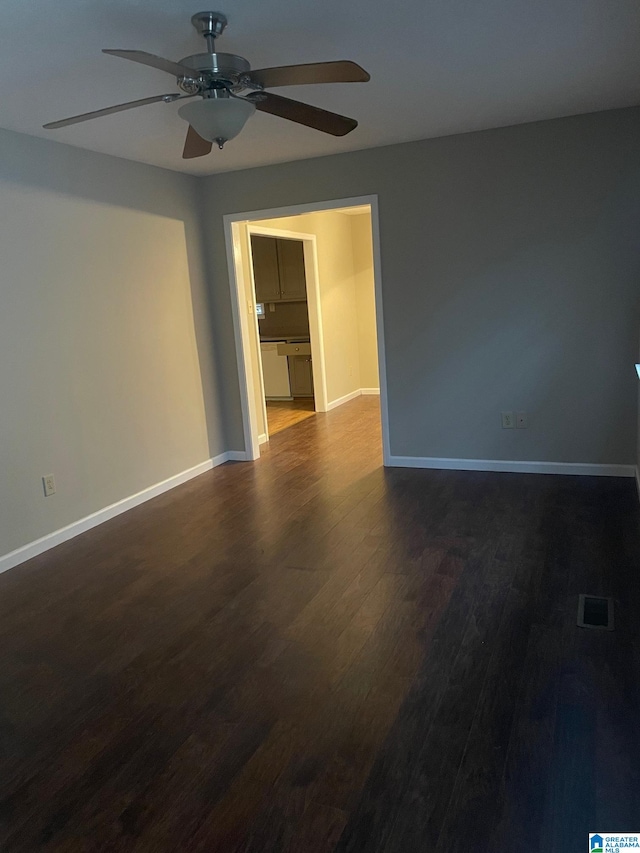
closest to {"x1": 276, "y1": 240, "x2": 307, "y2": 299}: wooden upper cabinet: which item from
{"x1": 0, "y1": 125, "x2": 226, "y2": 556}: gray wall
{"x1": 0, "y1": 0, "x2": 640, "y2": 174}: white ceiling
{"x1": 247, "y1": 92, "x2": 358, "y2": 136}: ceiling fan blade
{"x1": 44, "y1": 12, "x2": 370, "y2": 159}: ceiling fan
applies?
{"x1": 0, "y1": 125, "x2": 226, "y2": 556}: gray wall

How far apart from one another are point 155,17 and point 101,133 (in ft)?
4.96

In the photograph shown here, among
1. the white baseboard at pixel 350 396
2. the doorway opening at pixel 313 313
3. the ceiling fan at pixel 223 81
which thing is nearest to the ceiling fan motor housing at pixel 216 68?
the ceiling fan at pixel 223 81

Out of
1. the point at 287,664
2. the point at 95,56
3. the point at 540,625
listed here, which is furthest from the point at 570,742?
the point at 95,56

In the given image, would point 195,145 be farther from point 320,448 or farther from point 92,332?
point 320,448

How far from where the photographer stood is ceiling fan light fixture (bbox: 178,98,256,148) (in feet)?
7.16

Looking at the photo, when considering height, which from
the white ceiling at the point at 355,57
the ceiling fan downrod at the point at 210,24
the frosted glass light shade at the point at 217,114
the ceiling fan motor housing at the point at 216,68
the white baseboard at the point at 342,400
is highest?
the white ceiling at the point at 355,57

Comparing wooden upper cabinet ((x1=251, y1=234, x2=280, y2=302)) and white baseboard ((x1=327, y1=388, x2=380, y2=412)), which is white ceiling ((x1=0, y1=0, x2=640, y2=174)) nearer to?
white baseboard ((x1=327, y1=388, x2=380, y2=412))

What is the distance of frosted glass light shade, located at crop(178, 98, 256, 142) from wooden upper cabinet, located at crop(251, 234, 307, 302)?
18.0 ft

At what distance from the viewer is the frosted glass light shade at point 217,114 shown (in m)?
2.18

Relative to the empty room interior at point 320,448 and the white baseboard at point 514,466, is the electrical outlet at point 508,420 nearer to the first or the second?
the empty room interior at point 320,448

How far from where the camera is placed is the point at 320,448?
564cm

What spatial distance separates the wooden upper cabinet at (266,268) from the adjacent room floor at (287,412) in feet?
4.51

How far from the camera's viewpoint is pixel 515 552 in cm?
312

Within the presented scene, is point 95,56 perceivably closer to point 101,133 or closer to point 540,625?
point 101,133
